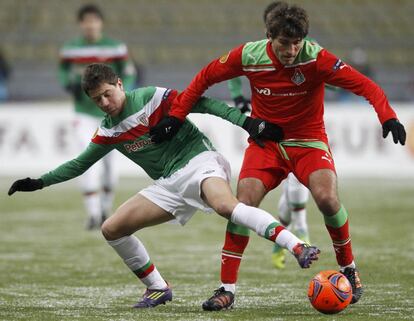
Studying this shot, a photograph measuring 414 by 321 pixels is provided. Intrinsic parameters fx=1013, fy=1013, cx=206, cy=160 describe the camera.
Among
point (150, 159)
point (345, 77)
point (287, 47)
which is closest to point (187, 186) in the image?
point (150, 159)

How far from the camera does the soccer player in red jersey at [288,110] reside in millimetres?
5863

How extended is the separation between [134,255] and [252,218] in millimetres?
1006

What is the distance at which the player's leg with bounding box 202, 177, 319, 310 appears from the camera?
206 inches

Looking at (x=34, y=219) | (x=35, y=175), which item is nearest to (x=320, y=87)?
(x=34, y=219)

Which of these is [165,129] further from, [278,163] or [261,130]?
[278,163]

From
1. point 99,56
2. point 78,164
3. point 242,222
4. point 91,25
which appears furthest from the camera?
point 99,56

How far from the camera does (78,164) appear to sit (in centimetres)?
621

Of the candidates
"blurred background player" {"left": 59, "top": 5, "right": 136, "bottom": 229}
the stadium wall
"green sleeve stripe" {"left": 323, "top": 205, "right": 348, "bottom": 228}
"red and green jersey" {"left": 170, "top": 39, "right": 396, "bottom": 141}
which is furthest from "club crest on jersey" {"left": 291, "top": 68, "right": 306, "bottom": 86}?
the stadium wall

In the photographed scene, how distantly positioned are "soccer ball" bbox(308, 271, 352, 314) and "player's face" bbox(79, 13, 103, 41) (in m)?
6.65

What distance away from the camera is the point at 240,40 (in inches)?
865

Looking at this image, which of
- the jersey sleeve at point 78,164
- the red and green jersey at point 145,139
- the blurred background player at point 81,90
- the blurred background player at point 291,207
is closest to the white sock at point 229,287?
the red and green jersey at point 145,139

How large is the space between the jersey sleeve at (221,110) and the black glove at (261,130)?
0.15 ft

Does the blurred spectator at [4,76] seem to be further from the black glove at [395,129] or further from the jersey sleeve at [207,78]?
the black glove at [395,129]

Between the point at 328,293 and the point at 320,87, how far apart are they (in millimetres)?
1366
